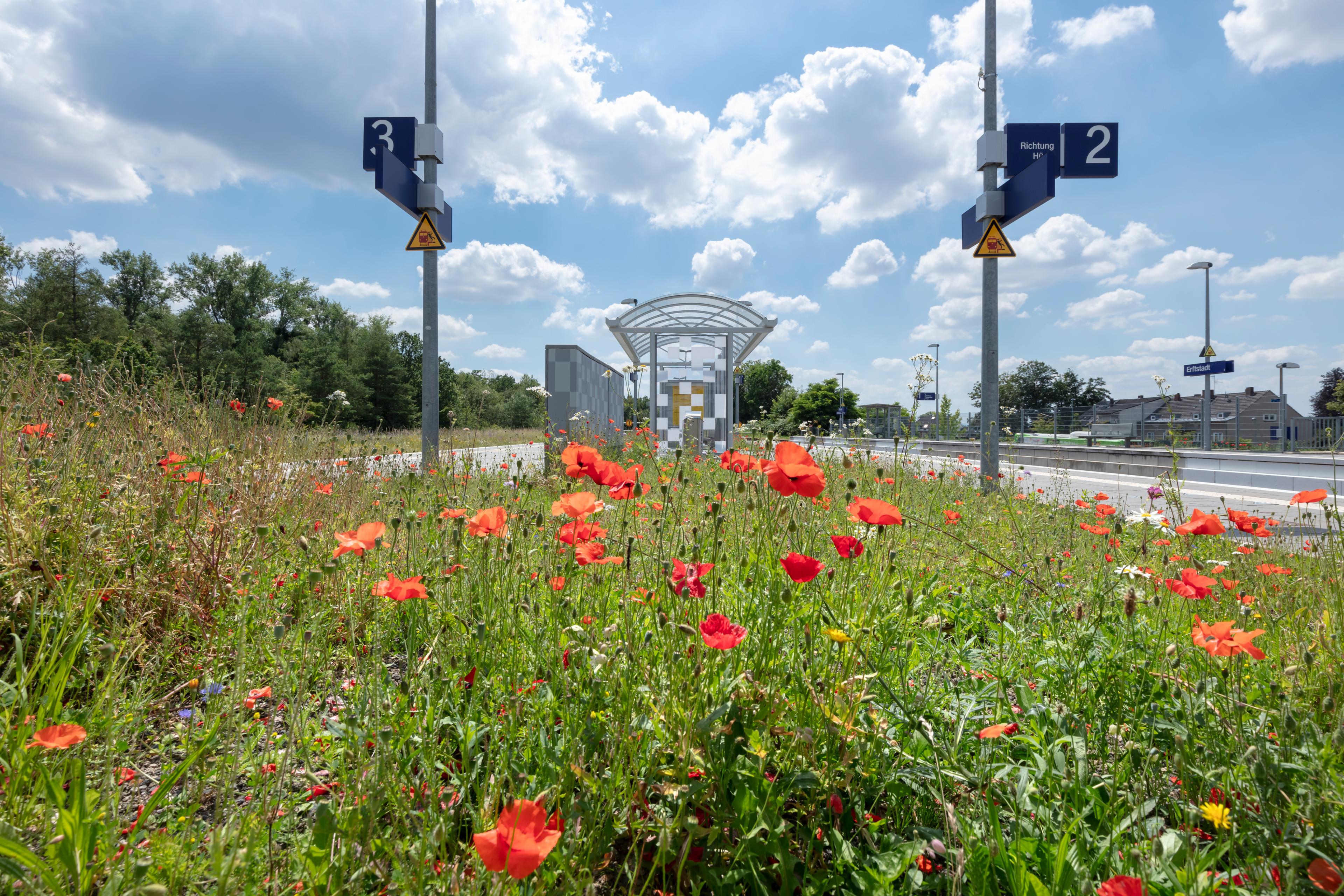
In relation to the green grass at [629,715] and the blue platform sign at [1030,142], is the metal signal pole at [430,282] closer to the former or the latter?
the green grass at [629,715]

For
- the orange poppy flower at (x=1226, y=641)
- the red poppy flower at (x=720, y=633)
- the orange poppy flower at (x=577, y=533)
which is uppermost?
the orange poppy flower at (x=577, y=533)

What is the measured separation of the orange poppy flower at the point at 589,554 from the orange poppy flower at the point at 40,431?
2.77m

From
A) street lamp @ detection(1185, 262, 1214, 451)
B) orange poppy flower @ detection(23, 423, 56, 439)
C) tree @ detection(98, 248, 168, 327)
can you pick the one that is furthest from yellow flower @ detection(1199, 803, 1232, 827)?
tree @ detection(98, 248, 168, 327)

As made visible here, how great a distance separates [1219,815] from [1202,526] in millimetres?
957

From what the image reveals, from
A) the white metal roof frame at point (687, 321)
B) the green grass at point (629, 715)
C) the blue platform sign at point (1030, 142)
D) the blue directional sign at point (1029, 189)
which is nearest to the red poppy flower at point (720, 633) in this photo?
the green grass at point (629, 715)

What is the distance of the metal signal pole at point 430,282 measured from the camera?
5688mm

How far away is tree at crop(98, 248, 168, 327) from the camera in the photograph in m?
37.5

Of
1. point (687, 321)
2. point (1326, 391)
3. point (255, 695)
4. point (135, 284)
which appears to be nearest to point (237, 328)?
point (135, 284)

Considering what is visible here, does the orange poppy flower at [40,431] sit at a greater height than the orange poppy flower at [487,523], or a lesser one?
greater

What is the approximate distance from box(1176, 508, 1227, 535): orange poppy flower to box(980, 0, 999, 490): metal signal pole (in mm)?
4545

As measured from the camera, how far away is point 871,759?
4.51 ft

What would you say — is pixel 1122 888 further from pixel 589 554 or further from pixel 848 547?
pixel 589 554

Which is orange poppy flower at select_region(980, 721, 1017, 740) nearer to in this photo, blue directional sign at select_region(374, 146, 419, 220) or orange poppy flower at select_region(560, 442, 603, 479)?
orange poppy flower at select_region(560, 442, 603, 479)

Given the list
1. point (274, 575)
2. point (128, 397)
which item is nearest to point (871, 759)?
point (274, 575)
